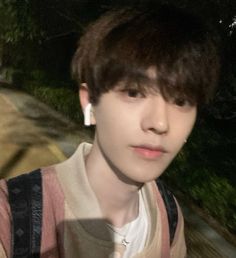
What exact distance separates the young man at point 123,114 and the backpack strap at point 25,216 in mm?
20

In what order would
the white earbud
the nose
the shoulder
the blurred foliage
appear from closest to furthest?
Result: the shoulder → the nose → the white earbud → the blurred foliage

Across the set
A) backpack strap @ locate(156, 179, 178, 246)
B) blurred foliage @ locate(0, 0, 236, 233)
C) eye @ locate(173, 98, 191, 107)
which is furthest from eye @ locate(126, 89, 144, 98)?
backpack strap @ locate(156, 179, 178, 246)

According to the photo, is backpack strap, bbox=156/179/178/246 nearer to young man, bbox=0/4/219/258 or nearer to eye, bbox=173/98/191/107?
young man, bbox=0/4/219/258

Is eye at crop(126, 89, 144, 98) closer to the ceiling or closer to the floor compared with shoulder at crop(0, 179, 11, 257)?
closer to the ceiling

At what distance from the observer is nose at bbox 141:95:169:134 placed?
142cm

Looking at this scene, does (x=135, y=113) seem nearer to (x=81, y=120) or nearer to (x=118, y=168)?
(x=118, y=168)

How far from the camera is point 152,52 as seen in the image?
1475mm

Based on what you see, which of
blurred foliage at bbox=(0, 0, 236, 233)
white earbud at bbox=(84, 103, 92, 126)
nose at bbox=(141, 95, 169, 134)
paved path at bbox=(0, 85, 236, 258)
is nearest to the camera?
nose at bbox=(141, 95, 169, 134)

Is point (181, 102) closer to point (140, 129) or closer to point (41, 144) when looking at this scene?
point (140, 129)

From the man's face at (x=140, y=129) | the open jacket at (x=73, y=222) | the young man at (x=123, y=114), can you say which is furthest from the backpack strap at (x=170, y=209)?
the man's face at (x=140, y=129)

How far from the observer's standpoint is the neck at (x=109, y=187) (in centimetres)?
163

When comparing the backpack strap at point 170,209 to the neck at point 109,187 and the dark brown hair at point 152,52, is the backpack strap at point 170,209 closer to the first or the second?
the neck at point 109,187

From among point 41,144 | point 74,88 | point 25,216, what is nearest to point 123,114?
point 25,216

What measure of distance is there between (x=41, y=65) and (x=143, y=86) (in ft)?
40.8
